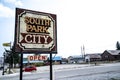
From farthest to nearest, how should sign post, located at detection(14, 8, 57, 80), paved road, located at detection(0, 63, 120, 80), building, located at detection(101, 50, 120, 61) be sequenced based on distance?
building, located at detection(101, 50, 120, 61), paved road, located at detection(0, 63, 120, 80), sign post, located at detection(14, 8, 57, 80)

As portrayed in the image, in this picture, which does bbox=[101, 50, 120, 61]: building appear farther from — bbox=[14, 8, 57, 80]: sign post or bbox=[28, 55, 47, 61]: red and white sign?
bbox=[28, 55, 47, 61]: red and white sign

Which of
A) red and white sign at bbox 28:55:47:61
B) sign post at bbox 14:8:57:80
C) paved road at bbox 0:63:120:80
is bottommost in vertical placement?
paved road at bbox 0:63:120:80

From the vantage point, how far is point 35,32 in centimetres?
902

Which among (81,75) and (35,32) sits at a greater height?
(35,32)

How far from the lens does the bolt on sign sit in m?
8.65

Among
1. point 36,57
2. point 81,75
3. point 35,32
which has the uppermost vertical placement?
point 35,32

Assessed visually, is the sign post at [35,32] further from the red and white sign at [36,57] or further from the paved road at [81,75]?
the paved road at [81,75]

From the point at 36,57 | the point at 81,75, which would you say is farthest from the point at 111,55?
the point at 36,57

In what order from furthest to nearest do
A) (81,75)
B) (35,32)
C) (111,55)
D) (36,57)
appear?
1. (111,55)
2. (81,75)
3. (35,32)
4. (36,57)

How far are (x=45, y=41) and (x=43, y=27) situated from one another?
0.69 meters

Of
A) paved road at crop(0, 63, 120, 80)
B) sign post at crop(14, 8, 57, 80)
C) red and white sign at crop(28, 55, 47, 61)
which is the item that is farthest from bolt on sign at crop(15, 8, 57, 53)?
paved road at crop(0, 63, 120, 80)

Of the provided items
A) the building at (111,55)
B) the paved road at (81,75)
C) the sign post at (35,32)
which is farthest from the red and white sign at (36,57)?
the building at (111,55)

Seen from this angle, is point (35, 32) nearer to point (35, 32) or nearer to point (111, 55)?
point (35, 32)

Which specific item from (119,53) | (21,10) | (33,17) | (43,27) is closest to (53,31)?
(43,27)
